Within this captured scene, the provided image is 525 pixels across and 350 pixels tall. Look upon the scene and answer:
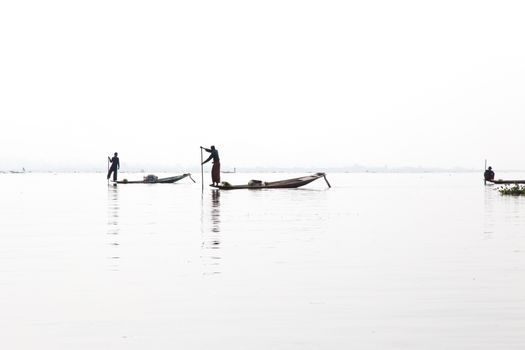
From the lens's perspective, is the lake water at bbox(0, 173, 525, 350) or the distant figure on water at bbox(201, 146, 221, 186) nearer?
the lake water at bbox(0, 173, 525, 350)

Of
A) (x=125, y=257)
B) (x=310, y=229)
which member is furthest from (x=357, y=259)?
(x=310, y=229)

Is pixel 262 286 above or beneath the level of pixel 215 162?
beneath

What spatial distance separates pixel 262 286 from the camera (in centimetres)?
1145

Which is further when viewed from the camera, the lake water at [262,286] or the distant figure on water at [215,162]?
the distant figure on water at [215,162]

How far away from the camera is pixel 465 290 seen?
1120cm

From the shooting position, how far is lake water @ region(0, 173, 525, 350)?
27.0 feet

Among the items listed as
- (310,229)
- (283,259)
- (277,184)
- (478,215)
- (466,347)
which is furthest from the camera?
(277,184)

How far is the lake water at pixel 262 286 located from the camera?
8219 millimetres

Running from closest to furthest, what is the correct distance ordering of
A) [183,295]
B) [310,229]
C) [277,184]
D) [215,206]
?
1. [183,295]
2. [310,229]
3. [215,206]
4. [277,184]

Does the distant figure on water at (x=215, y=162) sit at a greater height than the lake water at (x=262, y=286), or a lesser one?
greater

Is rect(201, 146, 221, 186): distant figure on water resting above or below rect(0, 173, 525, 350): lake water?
above

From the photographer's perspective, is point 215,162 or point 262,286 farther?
point 215,162

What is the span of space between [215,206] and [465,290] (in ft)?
73.4

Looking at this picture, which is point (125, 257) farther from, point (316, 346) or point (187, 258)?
Answer: point (316, 346)
